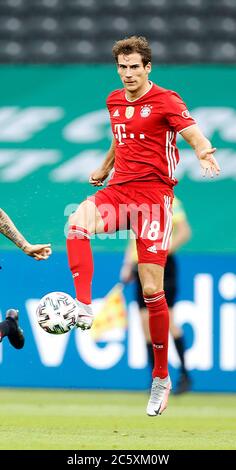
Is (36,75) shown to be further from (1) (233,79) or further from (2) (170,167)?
(2) (170,167)

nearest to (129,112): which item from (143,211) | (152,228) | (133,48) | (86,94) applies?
(133,48)

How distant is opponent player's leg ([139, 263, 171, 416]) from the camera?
27.5ft

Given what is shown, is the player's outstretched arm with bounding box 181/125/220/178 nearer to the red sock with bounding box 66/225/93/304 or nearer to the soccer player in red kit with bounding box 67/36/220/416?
the soccer player in red kit with bounding box 67/36/220/416

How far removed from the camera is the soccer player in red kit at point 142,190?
8.20m

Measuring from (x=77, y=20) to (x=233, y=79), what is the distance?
65.2 inches

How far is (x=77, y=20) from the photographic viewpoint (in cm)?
1333

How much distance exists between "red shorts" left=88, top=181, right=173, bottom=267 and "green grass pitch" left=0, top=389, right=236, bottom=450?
1.16 meters

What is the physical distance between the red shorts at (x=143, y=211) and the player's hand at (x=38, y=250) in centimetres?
44

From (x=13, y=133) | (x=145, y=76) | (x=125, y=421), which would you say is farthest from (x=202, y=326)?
(x=145, y=76)

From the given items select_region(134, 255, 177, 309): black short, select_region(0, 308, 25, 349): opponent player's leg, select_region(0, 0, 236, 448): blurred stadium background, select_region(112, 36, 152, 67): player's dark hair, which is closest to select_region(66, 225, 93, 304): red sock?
select_region(0, 308, 25, 349): opponent player's leg

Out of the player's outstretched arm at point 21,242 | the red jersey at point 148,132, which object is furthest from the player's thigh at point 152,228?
the player's outstretched arm at point 21,242

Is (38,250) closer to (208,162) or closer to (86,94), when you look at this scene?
(208,162)

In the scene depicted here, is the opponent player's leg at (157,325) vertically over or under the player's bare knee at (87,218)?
under

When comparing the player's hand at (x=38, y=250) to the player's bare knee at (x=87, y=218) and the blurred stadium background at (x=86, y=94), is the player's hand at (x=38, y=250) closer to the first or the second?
the player's bare knee at (x=87, y=218)
